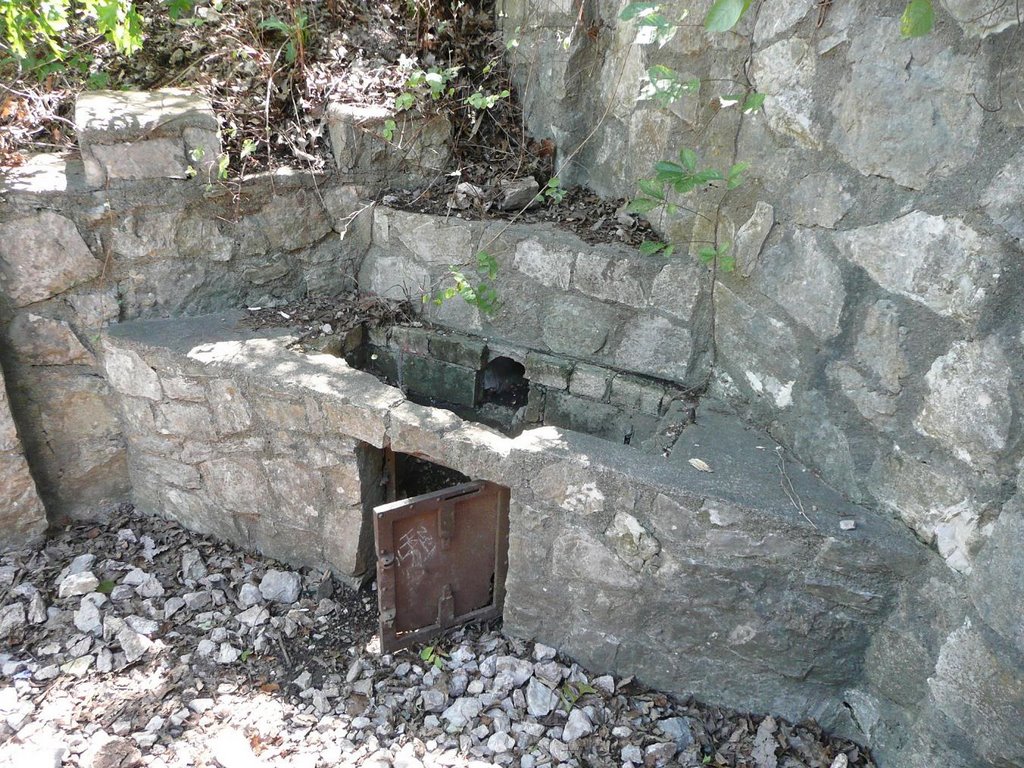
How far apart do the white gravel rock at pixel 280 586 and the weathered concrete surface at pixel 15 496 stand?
3.07 feet

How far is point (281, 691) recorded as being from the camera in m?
2.35

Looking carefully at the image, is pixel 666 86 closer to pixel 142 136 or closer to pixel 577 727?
pixel 142 136

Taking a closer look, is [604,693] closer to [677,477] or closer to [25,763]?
[677,477]

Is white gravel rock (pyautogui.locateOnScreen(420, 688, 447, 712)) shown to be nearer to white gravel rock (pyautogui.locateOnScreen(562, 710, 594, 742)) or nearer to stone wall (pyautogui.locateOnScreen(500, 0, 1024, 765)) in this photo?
white gravel rock (pyautogui.locateOnScreen(562, 710, 594, 742))

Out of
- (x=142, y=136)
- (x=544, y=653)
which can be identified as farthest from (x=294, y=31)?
(x=544, y=653)

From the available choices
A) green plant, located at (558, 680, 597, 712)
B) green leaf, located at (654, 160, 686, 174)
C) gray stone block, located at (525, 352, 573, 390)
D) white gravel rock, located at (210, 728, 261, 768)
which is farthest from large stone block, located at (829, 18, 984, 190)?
white gravel rock, located at (210, 728, 261, 768)

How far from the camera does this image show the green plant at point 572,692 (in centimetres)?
229

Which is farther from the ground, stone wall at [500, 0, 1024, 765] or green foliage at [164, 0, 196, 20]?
green foliage at [164, 0, 196, 20]

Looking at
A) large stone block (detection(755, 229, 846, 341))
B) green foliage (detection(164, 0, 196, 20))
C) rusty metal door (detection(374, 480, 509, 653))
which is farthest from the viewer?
green foliage (detection(164, 0, 196, 20))

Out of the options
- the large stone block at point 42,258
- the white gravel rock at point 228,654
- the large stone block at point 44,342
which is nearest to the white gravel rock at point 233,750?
the white gravel rock at point 228,654

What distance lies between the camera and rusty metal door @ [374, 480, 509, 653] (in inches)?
92.6

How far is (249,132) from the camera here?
292cm

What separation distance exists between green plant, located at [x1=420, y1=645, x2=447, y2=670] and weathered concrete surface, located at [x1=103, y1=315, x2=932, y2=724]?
29cm

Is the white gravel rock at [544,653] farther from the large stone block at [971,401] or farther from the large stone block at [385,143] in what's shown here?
the large stone block at [385,143]
